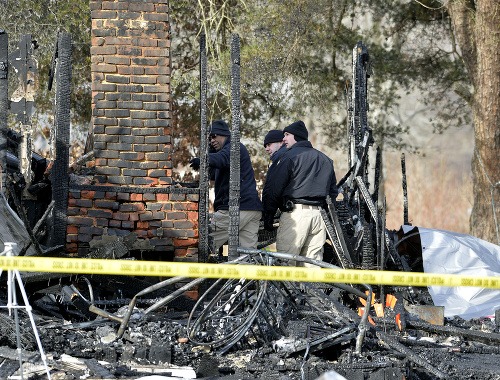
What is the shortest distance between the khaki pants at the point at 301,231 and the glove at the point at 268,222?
16 cm

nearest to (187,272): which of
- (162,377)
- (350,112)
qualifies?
(162,377)

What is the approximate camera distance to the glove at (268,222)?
426 inches

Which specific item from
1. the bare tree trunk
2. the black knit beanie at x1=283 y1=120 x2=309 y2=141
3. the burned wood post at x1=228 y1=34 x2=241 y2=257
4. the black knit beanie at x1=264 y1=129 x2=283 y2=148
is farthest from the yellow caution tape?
the bare tree trunk

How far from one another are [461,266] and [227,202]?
9.89ft

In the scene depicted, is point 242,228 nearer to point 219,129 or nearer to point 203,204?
point 203,204

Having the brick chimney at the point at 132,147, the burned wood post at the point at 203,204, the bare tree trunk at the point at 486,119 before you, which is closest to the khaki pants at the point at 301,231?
the burned wood post at the point at 203,204

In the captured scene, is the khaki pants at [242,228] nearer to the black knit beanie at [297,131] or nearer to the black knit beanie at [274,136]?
the black knit beanie at [297,131]

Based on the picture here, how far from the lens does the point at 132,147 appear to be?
9898mm

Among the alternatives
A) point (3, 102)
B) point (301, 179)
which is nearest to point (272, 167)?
point (301, 179)

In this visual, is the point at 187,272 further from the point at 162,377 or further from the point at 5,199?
the point at 5,199

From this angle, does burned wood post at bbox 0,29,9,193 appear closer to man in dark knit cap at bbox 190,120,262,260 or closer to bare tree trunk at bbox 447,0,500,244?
man in dark knit cap at bbox 190,120,262,260

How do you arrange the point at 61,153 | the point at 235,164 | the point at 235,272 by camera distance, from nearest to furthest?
1. the point at 235,272
2. the point at 61,153
3. the point at 235,164

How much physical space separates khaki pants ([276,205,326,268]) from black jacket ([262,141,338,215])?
A: 0.44 ft

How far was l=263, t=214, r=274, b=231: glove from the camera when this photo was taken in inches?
426
